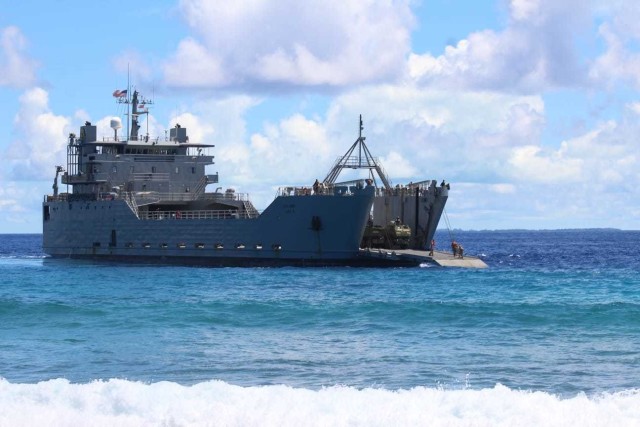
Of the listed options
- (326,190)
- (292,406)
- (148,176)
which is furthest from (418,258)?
(292,406)

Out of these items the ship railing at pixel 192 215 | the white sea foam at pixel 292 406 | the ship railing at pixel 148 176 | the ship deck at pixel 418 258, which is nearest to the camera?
the white sea foam at pixel 292 406

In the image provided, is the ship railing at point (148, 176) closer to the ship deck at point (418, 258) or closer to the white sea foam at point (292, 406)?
the ship deck at point (418, 258)

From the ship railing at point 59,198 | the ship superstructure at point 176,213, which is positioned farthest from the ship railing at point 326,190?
the ship railing at point 59,198

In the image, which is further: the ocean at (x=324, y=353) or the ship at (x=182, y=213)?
the ship at (x=182, y=213)

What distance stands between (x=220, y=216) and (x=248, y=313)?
27.6m

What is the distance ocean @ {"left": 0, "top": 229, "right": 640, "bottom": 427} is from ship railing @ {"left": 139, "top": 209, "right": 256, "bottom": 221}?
1532 cm

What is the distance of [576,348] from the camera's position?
72.7 ft

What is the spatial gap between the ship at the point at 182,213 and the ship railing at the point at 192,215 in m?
0.08

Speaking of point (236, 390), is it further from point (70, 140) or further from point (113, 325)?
point (70, 140)

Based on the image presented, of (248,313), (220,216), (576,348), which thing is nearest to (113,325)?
(248,313)

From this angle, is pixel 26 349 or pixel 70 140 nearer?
pixel 26 349

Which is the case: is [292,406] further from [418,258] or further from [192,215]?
[192,215]

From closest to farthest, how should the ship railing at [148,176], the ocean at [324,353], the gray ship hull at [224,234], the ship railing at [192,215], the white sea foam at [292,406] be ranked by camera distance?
the white sea foam at [292,406] < the ocean at [324,353] < the gray ship hull at [224,234] < the ship railing at [192,215] < the ship railing at [148,176]

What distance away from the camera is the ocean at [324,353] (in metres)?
15.7
